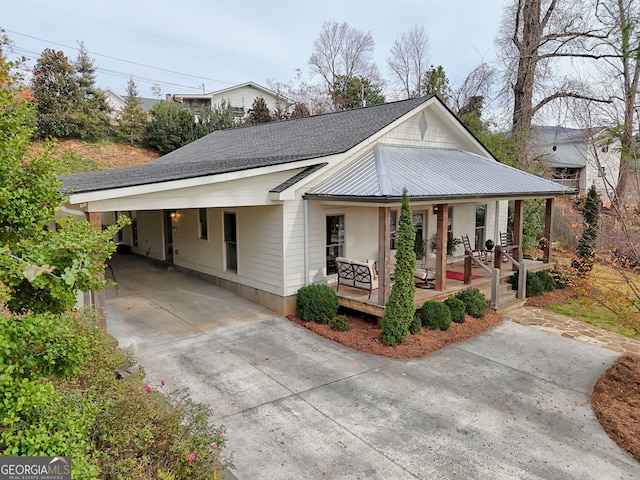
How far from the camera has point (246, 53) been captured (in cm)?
4934

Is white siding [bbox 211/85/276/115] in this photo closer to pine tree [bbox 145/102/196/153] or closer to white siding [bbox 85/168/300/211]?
pine tree [bbox 145/102/196/153]

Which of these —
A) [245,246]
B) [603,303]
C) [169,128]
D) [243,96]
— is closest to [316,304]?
[245,246]

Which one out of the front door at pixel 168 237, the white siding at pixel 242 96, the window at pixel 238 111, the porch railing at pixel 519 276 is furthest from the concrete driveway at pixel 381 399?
the white siding at pixel 242 96

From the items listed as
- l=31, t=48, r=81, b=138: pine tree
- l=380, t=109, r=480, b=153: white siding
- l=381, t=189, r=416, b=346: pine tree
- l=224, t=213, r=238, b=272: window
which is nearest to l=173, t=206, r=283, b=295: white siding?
l=224, t=213, r=238, b=272: window

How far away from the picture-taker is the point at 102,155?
26.8 m

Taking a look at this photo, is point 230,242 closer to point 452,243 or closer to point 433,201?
point 433,201

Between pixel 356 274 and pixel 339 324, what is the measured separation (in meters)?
1.37

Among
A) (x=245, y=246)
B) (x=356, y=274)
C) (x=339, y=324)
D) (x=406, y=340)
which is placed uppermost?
(x=245, y=246)

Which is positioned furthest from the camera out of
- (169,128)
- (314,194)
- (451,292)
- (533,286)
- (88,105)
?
(169,128)

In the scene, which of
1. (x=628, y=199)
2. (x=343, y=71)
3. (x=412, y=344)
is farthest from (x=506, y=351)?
(x=343, y=71)

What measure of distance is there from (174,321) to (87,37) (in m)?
31.5

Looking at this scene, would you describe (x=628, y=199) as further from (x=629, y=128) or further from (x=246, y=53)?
(x=246, y=53)

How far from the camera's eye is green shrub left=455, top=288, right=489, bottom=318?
10.4 meters

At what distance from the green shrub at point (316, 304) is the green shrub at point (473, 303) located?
3.28 meters
